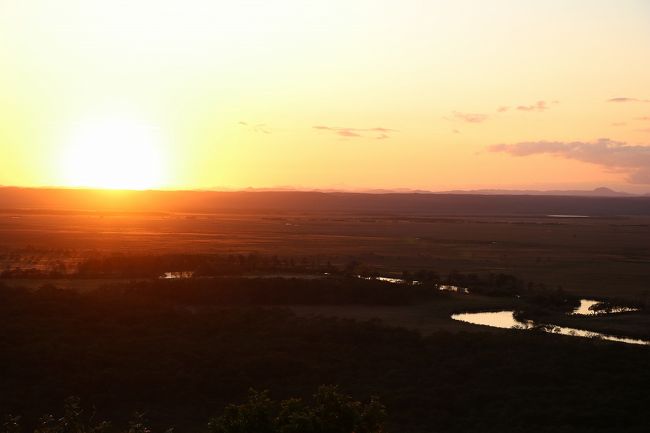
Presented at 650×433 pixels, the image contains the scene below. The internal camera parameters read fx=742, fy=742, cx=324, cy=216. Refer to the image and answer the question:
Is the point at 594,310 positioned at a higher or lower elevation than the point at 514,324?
higher

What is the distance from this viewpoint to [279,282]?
148 feet

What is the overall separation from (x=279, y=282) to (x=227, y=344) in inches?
562

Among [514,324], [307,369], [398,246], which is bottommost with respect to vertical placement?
[307,369]

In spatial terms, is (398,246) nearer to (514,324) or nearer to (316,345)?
(514,324)

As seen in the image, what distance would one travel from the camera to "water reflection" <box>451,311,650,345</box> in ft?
113

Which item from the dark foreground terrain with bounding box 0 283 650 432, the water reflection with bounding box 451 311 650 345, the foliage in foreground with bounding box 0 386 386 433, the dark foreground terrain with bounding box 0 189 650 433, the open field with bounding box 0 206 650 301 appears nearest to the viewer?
the foliage in foreground with bounding box 0 386 386 433

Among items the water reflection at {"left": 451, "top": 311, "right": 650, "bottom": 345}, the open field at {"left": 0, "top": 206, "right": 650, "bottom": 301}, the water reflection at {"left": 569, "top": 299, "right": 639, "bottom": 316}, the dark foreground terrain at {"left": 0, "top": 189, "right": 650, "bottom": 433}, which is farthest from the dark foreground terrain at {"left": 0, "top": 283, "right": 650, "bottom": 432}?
the open field at {"left": 0, "top": 206, "right": 650, "bottom": 301}

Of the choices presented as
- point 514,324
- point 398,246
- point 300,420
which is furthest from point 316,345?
point 398,246

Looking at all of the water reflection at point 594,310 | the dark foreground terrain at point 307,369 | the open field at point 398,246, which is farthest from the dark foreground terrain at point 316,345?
the open field at point 398,246

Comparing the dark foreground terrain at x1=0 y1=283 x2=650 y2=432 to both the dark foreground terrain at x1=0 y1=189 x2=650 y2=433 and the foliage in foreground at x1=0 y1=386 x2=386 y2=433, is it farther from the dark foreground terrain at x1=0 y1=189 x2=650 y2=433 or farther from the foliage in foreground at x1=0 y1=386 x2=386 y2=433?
the foliage in foreground at x1=0 y1=386 x2=386 y2=433

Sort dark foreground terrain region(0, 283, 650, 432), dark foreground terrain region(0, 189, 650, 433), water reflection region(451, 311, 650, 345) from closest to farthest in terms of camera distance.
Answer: dark foreground terrain region(0, 283, 650, 432)
dark foreground terrain region(0, 189, 650, 433)
water reflection region(451, 311, 650, 345)

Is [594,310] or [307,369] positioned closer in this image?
[307,369]

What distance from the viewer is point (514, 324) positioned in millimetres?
Answer: 38406

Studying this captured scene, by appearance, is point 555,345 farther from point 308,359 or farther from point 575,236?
point 575,236
